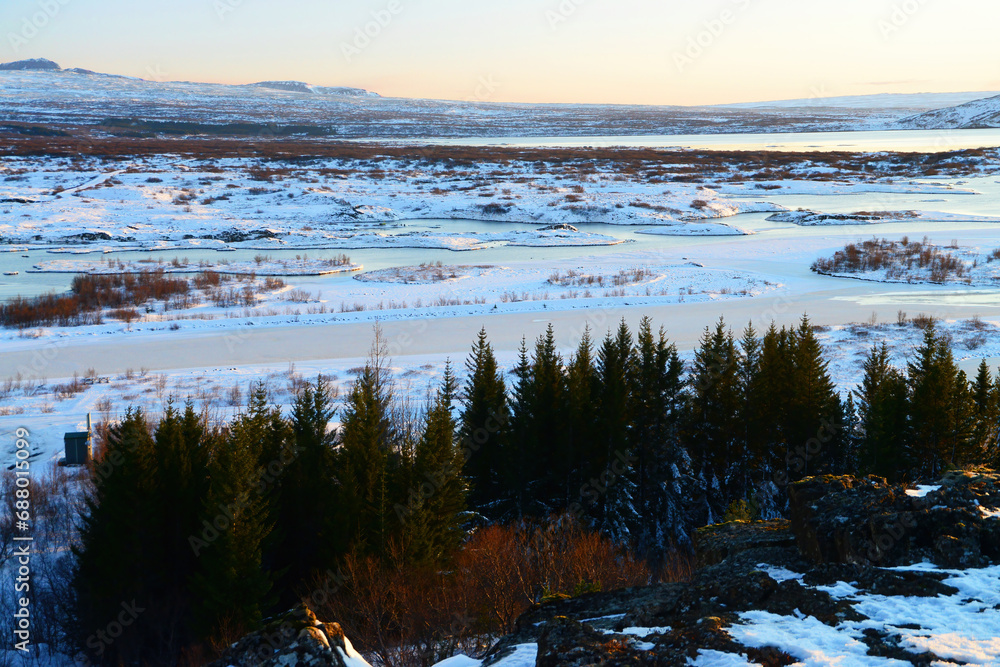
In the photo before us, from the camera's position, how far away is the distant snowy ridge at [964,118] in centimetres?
16750

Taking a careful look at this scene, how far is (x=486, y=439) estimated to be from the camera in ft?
62.4

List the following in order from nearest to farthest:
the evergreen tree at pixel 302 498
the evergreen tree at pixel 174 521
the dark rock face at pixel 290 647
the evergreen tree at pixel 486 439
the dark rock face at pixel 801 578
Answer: the dark rock face at pixel 801 578 → the dark rock face at pixel 290 647 → the evergreen tree at pixel 174 521 → the evergreen tree at pixel 302 498 → the evergreen tree at pixel 486 439

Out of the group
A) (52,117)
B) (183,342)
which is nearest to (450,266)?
(183,342)

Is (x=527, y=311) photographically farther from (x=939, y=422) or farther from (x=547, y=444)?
(x=939, y=422)

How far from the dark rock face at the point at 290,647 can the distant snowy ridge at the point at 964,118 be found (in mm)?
193353

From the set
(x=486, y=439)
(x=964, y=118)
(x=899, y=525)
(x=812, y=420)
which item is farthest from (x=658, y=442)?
(x=964, y=118)

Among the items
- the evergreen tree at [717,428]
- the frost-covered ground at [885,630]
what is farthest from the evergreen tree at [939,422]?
the frost-covered ground at [885,630]

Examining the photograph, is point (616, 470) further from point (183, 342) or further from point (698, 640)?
point (183, 342)

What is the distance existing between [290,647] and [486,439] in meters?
12.4

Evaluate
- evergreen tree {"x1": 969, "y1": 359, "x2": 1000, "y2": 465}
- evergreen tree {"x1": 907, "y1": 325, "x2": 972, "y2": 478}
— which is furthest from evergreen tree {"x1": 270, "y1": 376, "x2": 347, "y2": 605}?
evergreen tree {"x1": 969, "y1": 359, "x2": 1000, "y2": 465}

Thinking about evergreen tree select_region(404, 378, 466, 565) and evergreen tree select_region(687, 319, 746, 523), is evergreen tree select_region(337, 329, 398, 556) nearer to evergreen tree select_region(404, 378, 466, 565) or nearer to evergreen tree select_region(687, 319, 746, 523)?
evergreen tree select_region(404, 378, 466, 565)

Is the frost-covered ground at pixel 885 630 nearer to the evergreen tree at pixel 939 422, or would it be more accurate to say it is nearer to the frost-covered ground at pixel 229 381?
the evergreen tree at pixel 939 422

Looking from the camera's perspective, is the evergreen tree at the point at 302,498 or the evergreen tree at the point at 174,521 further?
the evergreen tree at the point at 302,498

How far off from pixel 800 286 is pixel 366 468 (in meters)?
27.5
